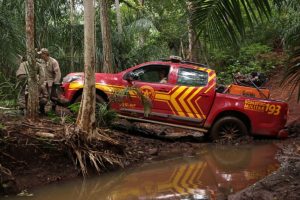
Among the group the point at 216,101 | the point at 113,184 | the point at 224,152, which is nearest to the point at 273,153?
the point at 224,152

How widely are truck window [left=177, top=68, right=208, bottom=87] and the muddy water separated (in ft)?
5.64

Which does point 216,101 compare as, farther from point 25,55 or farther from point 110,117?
point 25,55

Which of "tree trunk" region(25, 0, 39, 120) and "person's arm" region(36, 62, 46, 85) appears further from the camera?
"person's arm" region(36, 62, 46, 85)

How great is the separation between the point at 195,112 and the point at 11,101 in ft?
13.3

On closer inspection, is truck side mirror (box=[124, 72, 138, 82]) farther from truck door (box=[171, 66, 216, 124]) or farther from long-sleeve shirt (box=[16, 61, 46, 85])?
long-sleeve shirt (box=[16, 61, 46, 85])

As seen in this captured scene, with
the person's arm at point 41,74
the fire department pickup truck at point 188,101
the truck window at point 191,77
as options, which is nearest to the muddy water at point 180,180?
the fire department pickup truck at point 188,101

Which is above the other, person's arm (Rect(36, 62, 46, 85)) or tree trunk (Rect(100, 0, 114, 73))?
tree trunk (Rect(100, 0, 114, 73))

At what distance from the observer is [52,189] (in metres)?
6.75

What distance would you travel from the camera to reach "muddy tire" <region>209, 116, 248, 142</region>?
409 inches

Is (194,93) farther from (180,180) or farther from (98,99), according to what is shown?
(180,180)

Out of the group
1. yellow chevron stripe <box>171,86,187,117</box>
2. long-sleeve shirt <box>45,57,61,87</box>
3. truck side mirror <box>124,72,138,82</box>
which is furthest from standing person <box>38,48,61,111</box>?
yellow chevron stripe <box>171,86,187,117</box>

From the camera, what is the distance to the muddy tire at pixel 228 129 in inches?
409

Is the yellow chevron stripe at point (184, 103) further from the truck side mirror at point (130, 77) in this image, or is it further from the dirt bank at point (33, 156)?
the dirt bank at point (33, 156)

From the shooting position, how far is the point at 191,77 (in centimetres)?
1031
